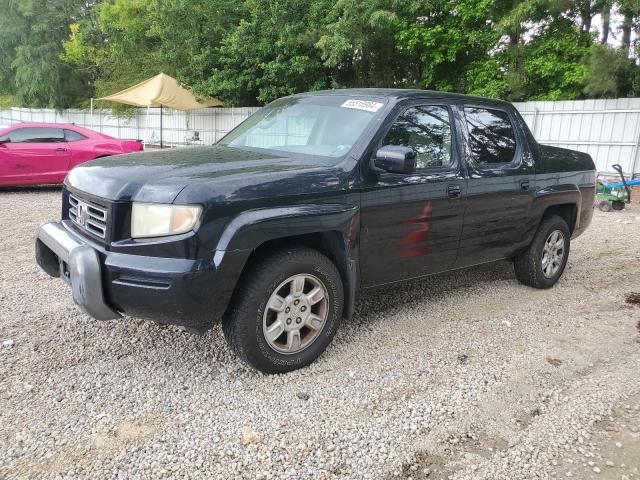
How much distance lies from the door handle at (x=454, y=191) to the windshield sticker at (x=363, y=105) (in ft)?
2.73

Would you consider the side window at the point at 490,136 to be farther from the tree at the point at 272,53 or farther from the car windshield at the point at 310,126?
the tree at the point at 272,53

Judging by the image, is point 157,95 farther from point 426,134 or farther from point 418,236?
point 418,236

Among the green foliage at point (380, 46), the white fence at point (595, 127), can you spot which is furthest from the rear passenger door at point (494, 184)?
the green foliage at point (380, 46)

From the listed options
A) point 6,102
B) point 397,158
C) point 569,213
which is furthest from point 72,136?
point 6,102

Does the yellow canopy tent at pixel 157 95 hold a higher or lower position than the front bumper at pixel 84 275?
higher

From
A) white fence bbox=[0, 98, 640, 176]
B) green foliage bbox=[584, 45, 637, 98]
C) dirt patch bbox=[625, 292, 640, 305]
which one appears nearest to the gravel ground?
dirt patch bbox=[625, 292, 640, 305]

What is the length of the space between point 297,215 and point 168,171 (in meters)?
0.79

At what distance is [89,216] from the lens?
3145 millimetres

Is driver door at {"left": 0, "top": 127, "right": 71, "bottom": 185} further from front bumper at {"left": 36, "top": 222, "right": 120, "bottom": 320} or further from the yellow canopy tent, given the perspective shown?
front bumper at {"left": 36, "top": 222, "right": 120, "bottom": 320}

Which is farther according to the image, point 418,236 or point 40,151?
point 40,151

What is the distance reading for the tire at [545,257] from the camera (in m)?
4.96

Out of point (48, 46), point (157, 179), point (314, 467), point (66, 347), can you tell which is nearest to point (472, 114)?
point (157, 179)

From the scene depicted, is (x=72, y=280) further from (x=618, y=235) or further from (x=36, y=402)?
(x=618, y=235)

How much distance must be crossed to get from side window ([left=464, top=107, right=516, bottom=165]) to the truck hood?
5.23 ft
